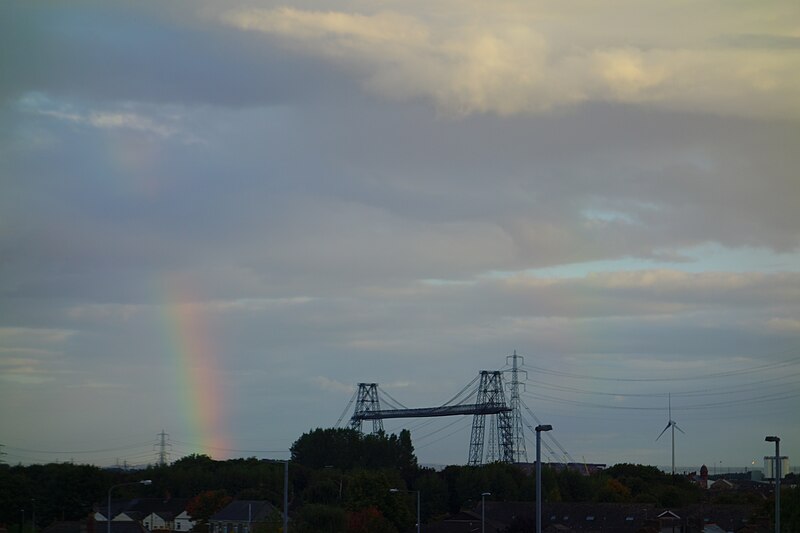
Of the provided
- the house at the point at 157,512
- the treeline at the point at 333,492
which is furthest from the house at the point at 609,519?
the house at the point at 157,512

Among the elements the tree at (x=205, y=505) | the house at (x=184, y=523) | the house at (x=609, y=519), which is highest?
the house at (x=609, y=519)

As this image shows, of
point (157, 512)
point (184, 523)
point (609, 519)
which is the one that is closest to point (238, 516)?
point (184, 523)

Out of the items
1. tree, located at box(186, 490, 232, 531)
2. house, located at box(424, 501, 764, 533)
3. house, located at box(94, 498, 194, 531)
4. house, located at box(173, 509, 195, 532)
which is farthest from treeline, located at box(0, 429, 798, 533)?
house, located at box(424, 501, 764, 533)

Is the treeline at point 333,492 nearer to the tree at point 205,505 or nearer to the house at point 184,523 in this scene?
the tree at point 205,505

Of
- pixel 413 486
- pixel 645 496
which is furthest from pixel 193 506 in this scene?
pixel 645 496

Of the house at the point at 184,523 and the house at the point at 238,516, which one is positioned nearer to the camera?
the house at the point at 238,516

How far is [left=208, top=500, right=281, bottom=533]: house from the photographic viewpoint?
5665 inches

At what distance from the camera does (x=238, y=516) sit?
491 feet

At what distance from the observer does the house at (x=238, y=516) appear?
14389 centimetres

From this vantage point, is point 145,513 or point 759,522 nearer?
point 759,522

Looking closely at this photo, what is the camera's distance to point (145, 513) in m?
174

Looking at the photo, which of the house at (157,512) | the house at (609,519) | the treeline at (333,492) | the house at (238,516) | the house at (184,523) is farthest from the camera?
the house at (184,523)

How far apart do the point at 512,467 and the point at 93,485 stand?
75.7m

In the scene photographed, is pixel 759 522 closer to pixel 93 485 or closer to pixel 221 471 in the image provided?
pixel 93 485
